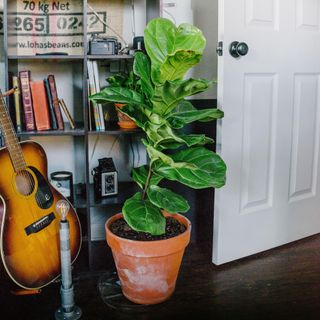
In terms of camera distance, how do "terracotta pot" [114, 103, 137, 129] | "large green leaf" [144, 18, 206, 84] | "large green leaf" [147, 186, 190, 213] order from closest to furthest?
1. "large green leaf" [144, 18, 206, 84]
2. "large green leaf" [147, 186, 190, 213]
3. "terracotta pot" [114, 103, 137, 129]

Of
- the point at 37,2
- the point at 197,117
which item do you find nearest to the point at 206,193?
the point at 197,117

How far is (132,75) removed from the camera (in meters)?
1.78

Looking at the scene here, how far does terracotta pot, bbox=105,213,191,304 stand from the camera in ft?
5.27

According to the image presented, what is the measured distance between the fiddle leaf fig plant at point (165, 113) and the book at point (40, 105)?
0.39 metres

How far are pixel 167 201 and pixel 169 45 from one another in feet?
1.91

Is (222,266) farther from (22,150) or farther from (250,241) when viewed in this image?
(22,150)

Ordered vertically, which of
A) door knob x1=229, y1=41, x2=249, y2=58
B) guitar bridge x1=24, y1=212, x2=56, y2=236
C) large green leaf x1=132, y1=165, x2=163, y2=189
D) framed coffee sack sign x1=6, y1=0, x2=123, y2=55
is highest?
framed coffee sack sign x1=6, y1=0, x2=123, y2=55

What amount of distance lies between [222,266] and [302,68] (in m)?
1.07

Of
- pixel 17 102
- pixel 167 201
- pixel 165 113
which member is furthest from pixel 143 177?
pixel 17 102

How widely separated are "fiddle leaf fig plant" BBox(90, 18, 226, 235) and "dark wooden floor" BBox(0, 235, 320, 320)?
1.19ft

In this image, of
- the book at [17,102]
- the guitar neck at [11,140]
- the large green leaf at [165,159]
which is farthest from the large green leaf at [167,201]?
the book at [17,102]

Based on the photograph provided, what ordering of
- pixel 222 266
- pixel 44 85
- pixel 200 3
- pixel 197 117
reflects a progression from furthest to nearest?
pixel 200 3 < pixel 222 266 < pixel 44 85 < pixel 197 117

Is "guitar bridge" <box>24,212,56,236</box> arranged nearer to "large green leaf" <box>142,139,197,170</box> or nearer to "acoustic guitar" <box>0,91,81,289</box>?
"acoustic guitar" <box>0,91,81,289</box>

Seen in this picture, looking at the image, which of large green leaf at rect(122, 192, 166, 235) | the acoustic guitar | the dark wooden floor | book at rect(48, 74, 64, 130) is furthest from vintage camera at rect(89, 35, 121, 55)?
the dark wooden floor
